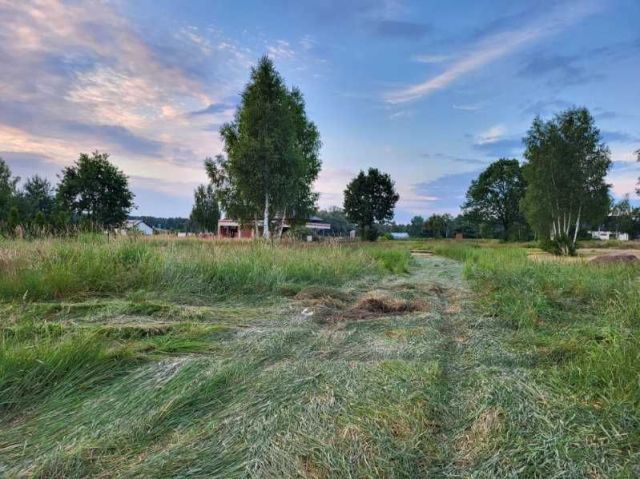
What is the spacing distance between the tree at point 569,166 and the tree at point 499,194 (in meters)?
18.0

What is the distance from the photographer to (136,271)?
5820 mm

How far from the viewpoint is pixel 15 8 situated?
7.29 m

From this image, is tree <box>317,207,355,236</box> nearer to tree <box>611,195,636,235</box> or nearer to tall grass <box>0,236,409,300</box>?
tree <box>611,195,636,235</box>

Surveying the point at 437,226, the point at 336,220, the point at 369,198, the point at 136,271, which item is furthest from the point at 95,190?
the point at 336,220

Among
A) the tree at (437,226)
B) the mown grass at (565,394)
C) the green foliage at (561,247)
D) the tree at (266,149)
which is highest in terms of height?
the tree at (266,149)

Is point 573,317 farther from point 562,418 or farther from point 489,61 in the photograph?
point 489,61

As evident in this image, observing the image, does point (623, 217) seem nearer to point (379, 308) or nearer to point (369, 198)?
point (369, 198)

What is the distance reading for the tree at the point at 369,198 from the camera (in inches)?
1635

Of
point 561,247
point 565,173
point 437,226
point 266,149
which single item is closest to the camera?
point 561,247

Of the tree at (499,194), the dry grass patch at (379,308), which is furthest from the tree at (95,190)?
the tree at (499,194)

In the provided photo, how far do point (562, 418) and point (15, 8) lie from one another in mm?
10763

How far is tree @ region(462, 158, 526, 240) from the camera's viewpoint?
1613 inches

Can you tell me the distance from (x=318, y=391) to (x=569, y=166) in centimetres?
2542

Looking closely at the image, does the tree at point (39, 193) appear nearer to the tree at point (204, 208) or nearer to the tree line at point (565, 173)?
the tree at point (204, 208)
